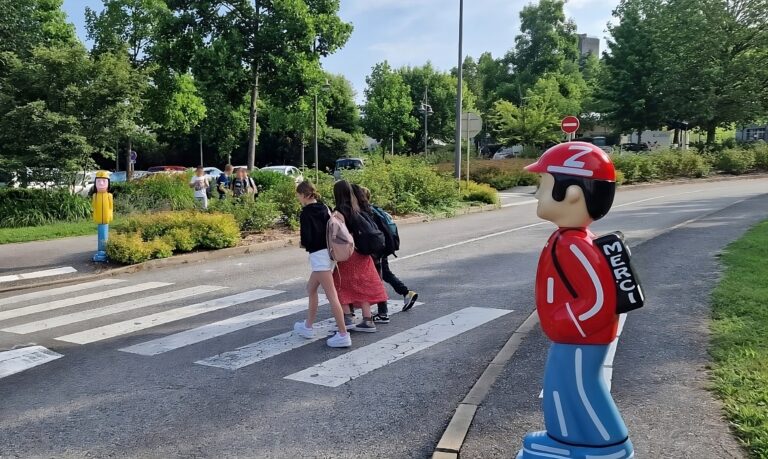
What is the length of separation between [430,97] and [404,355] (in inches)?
2400

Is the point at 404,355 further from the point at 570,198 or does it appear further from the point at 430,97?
the point at 430,97

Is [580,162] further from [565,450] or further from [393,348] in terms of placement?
[393,348]

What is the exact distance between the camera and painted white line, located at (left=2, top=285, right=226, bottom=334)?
7.90 metres

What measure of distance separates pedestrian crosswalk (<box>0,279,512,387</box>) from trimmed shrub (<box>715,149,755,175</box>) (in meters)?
32.8

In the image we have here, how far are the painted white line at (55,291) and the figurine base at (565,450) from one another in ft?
29.1

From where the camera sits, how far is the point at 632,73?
151 feet

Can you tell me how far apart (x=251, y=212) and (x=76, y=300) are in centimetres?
640

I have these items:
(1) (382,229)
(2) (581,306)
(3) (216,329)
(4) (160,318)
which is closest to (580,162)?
(2) (581,306)

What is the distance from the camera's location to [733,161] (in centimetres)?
3550

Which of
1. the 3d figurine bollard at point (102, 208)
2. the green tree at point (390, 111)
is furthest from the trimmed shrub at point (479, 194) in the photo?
the green tree at point (390, 111)

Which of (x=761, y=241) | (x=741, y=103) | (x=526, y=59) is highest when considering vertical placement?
(x=526, y=59)

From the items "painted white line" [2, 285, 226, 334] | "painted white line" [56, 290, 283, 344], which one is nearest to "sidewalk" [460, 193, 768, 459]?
"painted white line" [56, 290, 283, 344]

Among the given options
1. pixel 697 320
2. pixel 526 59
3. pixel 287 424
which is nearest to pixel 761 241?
pixel 697 320

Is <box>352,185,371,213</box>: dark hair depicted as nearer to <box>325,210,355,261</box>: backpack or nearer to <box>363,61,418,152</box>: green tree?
<box>325,210,355,261</box>: backpack
